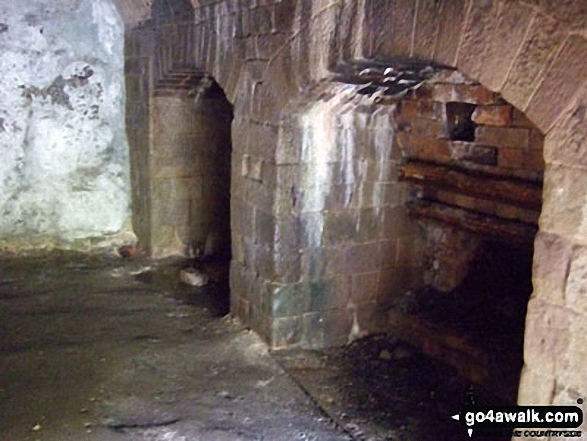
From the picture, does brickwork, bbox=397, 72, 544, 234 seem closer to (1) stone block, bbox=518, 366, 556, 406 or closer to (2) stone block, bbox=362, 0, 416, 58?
(2) stone block, bbox=362, 0, 416, 58

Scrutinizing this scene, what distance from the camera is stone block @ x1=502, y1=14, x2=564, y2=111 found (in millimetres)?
2021

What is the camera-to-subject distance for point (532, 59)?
2094 millimetres

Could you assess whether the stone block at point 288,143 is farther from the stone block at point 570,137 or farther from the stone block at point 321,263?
the stone block at point 570,137

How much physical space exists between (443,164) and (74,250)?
3812 mm

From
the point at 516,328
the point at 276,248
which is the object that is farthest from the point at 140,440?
the point at 516,328

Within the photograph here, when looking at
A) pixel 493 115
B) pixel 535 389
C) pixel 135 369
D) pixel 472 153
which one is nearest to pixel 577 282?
pixel 535 389

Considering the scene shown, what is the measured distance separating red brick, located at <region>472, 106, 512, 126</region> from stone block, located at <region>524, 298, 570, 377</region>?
1654mm

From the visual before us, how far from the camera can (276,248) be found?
3789mm

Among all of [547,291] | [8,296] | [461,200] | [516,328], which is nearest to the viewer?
[547,291]

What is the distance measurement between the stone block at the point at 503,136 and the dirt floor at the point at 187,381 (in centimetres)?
137

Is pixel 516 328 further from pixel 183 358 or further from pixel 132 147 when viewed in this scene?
pixel 132 147

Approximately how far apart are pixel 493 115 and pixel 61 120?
Answer: 4.10m

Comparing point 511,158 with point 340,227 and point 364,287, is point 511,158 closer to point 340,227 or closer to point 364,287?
point 340,227

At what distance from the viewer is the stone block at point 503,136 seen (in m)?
3.45
